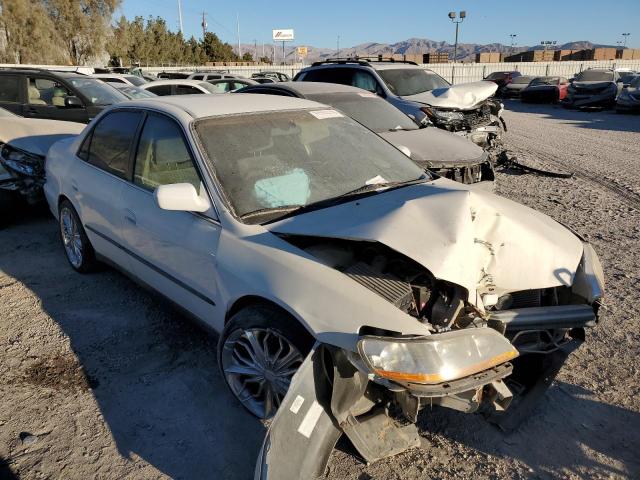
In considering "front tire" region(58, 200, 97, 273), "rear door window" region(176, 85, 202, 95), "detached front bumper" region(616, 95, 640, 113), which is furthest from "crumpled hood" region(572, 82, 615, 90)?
"front tire" region(58, 200, 97, 273)

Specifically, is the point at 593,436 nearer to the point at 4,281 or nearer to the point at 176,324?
Answer: the point at 176,324

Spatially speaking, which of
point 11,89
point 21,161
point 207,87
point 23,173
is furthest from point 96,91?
point 207,87

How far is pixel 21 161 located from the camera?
5910 millimetres

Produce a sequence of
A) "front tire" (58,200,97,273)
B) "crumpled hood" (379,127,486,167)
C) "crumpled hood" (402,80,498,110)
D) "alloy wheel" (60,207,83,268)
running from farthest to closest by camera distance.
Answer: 1. "crumpled hood" (402,80,498,110)
2. "crumpled hood" (379,127,486,167)
3. "alloy wheel" (60,207,83,268)
4. "front tire" (58,200,97,273)

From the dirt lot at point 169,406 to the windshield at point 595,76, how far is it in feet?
62.9

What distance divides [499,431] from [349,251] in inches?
49.3

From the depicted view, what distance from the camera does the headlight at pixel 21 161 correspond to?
584 centimetres

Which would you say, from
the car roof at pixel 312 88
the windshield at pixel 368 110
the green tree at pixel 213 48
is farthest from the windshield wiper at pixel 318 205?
the green tree at pixel 213 48

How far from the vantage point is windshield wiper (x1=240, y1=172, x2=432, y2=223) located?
9.49 ft

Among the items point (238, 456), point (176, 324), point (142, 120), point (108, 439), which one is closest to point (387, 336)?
point (238, 456)

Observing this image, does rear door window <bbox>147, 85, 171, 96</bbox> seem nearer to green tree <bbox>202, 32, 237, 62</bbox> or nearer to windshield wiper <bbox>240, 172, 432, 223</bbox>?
windshield wiper <bbox>240, 172, 432, 223</bbox>

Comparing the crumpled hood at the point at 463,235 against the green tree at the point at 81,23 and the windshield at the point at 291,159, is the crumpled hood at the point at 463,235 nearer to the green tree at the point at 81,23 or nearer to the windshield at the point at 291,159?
the windshield at the point at 291,159

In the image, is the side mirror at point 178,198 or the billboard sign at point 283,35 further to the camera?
the billboard sign at point 283,35

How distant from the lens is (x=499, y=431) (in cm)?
274
